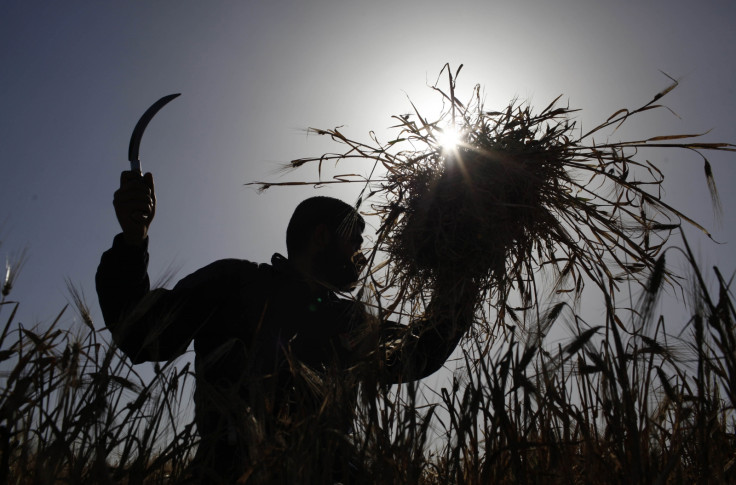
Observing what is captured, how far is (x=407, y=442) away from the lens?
1.30m

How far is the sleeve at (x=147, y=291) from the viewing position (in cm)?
221

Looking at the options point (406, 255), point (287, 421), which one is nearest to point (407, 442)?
point (287, 421)

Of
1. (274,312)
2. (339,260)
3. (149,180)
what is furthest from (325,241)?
(149,180)

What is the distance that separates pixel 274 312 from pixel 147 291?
609 mm

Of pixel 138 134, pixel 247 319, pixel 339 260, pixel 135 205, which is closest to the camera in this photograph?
pixel 135 205

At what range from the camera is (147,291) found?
86.0 inches

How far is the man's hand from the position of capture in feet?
6.98

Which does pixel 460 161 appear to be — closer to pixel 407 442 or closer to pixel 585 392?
pixel 585 392

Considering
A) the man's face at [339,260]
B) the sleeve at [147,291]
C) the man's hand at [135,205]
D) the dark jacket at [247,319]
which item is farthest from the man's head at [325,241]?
the man's hand at [135,205]

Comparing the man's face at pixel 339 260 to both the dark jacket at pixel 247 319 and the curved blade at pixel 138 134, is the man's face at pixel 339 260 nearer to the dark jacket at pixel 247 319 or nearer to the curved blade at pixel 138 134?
the dark jacket at pixel 247 319

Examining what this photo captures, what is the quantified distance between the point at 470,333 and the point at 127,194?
1453 mm

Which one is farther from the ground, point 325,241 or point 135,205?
point 325,241

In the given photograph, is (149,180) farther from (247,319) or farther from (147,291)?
(247,319)

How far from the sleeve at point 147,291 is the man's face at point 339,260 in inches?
17.3
